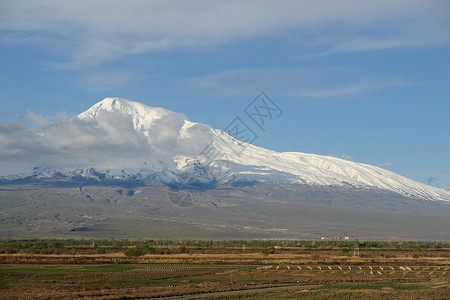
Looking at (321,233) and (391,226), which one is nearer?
(321,233)

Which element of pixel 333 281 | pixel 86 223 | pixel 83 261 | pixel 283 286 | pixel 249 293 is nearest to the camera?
pixel 249 293

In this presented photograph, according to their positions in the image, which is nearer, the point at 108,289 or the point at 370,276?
the point at 108,289

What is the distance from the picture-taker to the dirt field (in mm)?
34406

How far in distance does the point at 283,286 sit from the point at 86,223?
526ft

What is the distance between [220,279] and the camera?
43.4 meters

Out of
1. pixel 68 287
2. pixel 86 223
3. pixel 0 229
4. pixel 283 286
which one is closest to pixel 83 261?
pixel 68 287

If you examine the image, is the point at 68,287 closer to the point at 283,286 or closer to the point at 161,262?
the point at 283,286

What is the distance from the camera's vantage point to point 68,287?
36906mm

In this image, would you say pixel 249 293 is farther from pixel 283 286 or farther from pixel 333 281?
pixel 333 281

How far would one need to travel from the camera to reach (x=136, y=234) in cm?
16388

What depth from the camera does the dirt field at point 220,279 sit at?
3441 centimetres

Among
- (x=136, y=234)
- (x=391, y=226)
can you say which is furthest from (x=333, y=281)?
(x=391, y=226)

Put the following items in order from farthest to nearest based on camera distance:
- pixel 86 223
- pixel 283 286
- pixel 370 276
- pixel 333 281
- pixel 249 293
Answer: pixel 86 223 < pixel 370 276 < pixel 333 281 < pixel 283 286 < pixel 249 293

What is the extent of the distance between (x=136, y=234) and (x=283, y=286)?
425 ft
